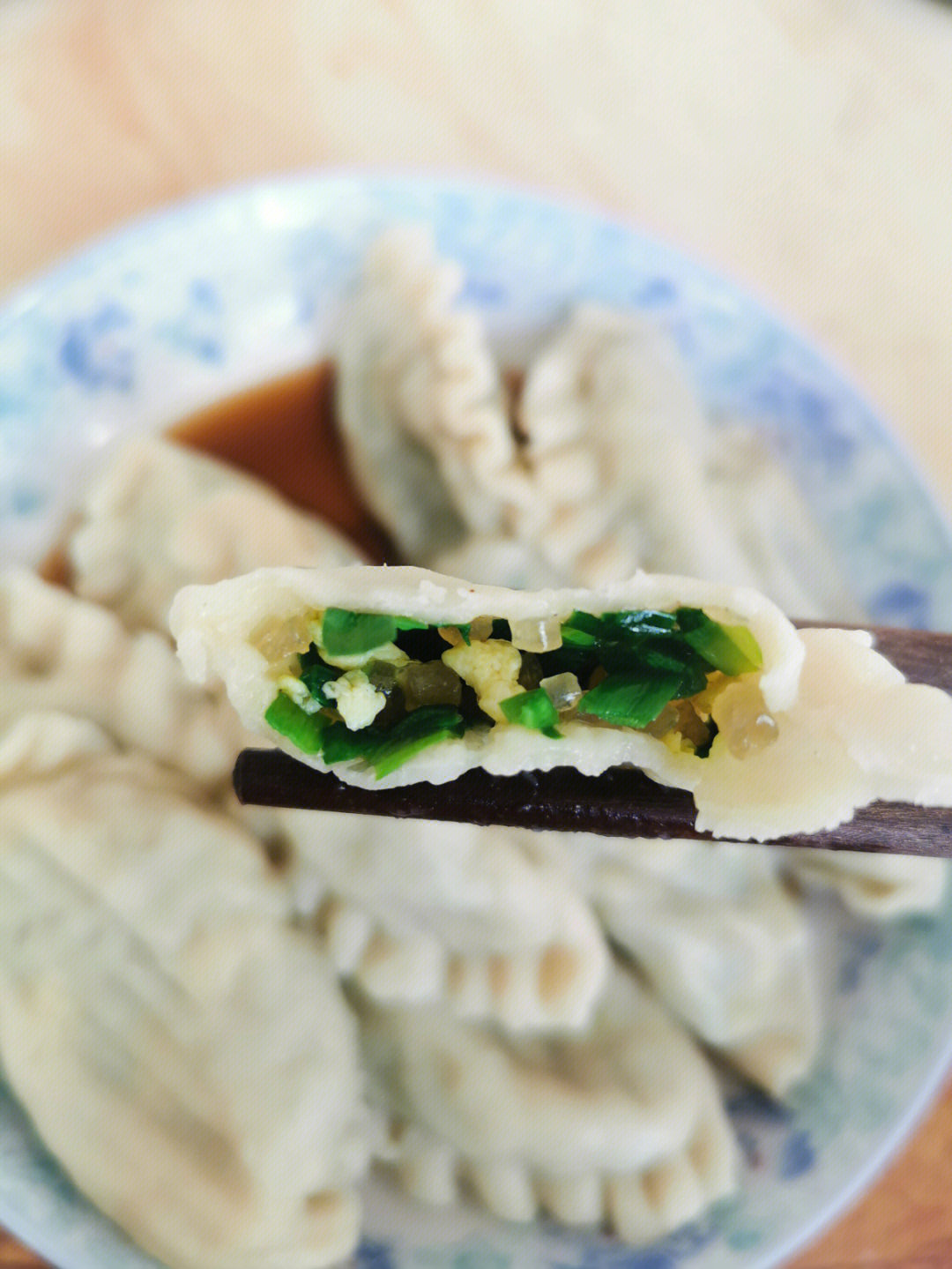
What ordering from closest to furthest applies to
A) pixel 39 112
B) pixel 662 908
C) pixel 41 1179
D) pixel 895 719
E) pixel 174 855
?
pixel 895 719 → pixel 41 1179 → pixel 174 855 → pixel 662 908 → pixel 39 112

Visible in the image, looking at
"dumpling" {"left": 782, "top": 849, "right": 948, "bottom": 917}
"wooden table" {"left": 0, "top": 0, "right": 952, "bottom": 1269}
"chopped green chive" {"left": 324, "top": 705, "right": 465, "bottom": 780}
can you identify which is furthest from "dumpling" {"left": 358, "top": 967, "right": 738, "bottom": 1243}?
"wooden table" {"left": 0, "top": 0, "right": 952, "bottom": 1269}

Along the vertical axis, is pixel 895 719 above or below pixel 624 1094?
above

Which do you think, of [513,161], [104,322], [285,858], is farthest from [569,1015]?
[513,161]

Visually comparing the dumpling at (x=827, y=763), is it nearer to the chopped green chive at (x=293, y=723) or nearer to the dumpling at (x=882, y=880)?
the chopped green chive at (x=293, y=723)

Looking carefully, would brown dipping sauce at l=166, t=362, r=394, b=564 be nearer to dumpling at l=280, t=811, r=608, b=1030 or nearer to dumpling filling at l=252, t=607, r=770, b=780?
dumpling at l=280, t=811, r=608, b=1030

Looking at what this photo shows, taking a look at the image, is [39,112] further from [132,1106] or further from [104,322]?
[132,1106]

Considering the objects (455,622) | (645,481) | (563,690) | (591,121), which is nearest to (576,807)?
(563,690)

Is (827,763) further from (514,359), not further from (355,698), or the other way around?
(514,359)
